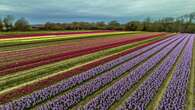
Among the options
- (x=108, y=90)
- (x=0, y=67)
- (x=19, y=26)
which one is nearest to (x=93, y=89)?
(x=108, y=90)

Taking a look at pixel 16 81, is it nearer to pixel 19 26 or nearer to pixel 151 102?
pixel 151 102

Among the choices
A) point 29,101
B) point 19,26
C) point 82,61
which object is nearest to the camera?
point 29,101

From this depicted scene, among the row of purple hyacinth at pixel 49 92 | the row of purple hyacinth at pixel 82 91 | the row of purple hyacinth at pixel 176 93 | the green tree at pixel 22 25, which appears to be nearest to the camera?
the row of purple hyacinth at pixel 49 92

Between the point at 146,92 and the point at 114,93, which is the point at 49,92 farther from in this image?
the point at 146,92

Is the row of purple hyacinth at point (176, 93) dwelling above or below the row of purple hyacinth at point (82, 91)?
below

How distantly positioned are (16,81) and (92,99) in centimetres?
584

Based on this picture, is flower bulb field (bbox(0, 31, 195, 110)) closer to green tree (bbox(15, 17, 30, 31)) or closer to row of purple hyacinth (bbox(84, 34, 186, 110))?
row of purple hyacinth (bbox(84, 34, 186, 110))

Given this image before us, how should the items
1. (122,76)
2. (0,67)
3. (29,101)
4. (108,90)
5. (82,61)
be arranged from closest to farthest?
(29,101) → (108,90) → (122,76) → (0,67) → (82,61)

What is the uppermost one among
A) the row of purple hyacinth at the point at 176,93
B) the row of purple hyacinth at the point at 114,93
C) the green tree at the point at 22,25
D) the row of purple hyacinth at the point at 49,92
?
the green tree at the point at 22,25

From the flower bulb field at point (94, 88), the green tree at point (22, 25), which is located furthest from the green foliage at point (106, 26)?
the flower bulb field at point (94, 88)

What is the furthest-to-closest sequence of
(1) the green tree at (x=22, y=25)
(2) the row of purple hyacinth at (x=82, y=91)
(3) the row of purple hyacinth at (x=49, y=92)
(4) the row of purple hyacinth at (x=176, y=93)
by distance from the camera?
(1) the green tree at (x=22, y=25)
(4) the row of purple hyacinth at (x=176, y=93)
(2) the row of purple hyacinth at (x=82, y=91)
(3) the row of purple hyacinth at (x=49, y=92)

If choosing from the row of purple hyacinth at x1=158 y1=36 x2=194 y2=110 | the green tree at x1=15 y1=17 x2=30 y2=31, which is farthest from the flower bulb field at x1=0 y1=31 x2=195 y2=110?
the green tree at x1=15 y1=17 x2=30 y2=31

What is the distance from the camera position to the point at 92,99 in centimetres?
1098

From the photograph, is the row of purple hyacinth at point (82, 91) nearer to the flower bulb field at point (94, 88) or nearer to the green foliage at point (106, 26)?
the flower bulb field at point (94, 88)
